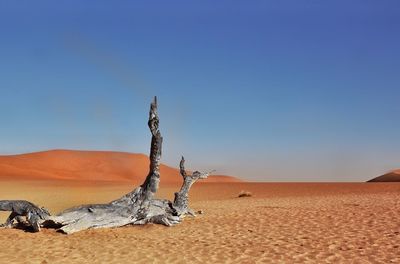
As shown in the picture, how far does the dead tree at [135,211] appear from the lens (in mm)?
16078

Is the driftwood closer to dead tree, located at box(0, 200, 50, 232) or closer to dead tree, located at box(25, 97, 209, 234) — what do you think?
dead tree, located at box(25, 97, 209, 234)

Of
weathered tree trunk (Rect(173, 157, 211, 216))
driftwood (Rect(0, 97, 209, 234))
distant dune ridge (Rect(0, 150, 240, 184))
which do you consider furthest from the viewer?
distant dune ridge (Rect(0, 150, 240, 184))

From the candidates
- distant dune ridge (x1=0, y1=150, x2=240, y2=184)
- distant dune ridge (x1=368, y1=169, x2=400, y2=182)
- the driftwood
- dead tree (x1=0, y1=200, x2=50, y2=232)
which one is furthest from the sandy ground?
distant dune ridge (x1=0, y1=150, x2=240, y2=184)

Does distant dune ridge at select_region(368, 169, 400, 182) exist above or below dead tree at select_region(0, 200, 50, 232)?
above

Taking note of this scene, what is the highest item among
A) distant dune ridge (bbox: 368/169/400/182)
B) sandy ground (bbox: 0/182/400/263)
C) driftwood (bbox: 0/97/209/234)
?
distant dune ridge (bbox: 368/169/400/182)

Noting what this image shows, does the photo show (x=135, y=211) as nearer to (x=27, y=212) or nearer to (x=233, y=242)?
(x=27, y=212)

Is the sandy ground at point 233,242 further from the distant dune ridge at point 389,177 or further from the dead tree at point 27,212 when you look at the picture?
the distant dune ridge at point 389,177

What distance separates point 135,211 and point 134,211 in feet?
0.13

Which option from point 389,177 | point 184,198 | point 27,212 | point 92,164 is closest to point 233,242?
point 184,198

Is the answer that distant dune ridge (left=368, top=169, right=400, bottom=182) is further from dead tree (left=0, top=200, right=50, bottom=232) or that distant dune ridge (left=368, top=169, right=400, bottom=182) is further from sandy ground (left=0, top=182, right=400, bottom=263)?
dead tree (left=0, top=200, right=50, bottom=232)

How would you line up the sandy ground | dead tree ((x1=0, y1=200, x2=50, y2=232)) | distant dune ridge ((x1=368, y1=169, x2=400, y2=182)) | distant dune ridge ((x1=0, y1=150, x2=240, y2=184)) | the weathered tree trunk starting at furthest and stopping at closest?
distant dune ridge ((x1=0, y1=150, x2=240, y2=184)) < distant dune ridge ((x1=368, y1=169, x2=400, y2=182)) < the weathered tree trunk < dead tree ((x1=0, y1=200, x2=50, y2=232)) < the sandy ground

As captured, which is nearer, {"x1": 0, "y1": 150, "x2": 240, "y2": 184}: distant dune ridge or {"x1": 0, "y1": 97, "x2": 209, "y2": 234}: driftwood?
{"x1": 0, "y1": 97, "x2": 209, "y2": 234}: driftwood

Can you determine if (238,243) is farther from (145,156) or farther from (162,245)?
(145,156)

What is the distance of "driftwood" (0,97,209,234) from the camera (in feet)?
52.7
